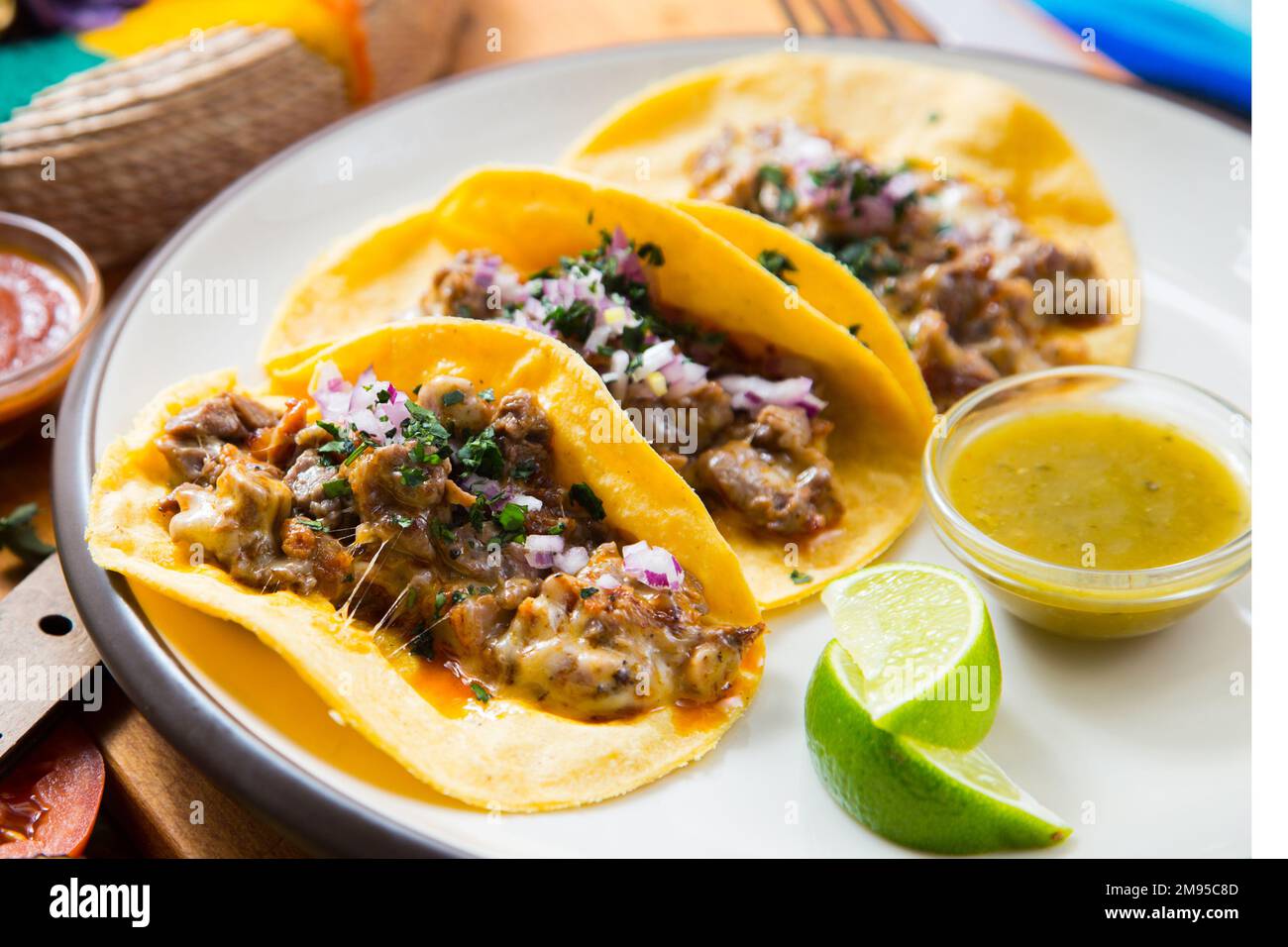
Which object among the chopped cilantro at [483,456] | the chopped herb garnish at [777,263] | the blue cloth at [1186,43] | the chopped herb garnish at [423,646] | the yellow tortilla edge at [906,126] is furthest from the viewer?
the blue cloth at [1186,43]

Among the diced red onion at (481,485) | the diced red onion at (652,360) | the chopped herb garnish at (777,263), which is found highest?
the chopped herb garnish at (777,263)

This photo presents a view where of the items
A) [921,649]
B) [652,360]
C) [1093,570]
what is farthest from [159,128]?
[1093,570]

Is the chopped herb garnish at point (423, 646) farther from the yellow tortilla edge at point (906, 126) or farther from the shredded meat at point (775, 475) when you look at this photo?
the yellow tortilla edge at point (906, 126)

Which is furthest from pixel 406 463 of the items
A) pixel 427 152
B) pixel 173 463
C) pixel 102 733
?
pixel 427 152

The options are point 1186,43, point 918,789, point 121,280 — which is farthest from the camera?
point 1186,43

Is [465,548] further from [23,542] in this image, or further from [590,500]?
[23,542]

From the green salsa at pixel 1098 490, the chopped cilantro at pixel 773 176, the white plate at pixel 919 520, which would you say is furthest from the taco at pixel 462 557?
the chopped cilantro at pixel 773 176
